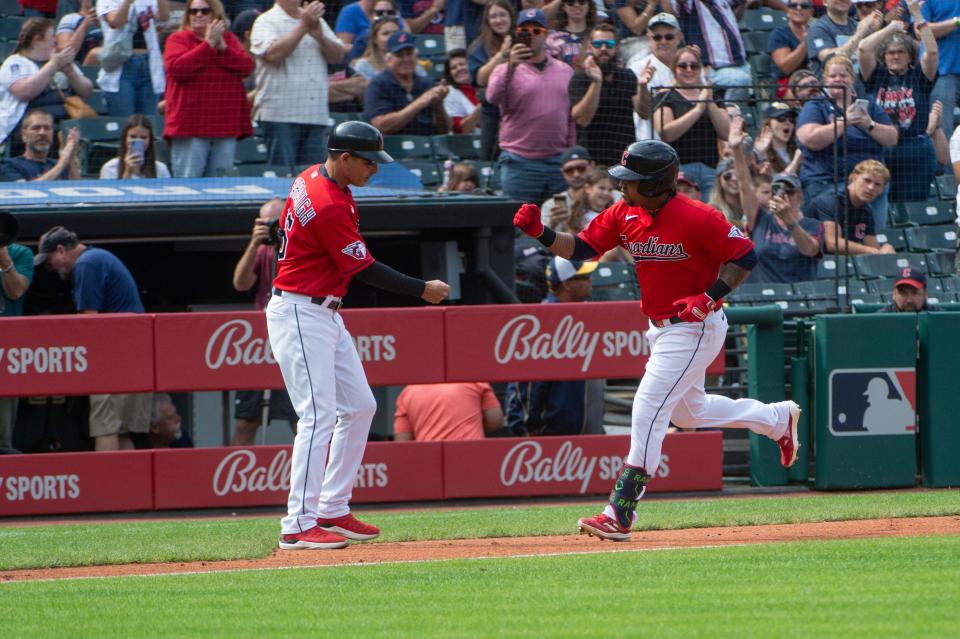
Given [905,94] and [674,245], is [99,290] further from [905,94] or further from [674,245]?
[905,94]

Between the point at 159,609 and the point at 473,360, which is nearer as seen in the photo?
the point at 159,609

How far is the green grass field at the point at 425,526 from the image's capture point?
7.12 metres

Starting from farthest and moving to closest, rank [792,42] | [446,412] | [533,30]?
[792,42] < [533,30] < [446,412]

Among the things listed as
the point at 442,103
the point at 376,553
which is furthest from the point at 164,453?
the point at 442,103

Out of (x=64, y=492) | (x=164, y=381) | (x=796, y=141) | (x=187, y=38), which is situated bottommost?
(x=64, y=492)

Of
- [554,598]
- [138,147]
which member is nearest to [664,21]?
[138,147]

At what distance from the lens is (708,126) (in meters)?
12.5

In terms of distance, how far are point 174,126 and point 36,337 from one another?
3.17 meters

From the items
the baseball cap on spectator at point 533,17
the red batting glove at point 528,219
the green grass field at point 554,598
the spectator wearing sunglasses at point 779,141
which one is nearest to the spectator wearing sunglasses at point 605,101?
the baseball cap on spectator at point 533,17

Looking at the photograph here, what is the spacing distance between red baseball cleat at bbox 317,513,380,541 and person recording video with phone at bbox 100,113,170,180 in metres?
5.21

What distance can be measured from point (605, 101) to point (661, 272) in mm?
6007

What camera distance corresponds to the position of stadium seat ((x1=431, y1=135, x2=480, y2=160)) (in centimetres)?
1359

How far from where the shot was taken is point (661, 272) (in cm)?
708

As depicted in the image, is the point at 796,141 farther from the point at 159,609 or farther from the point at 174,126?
the point at 159,609
